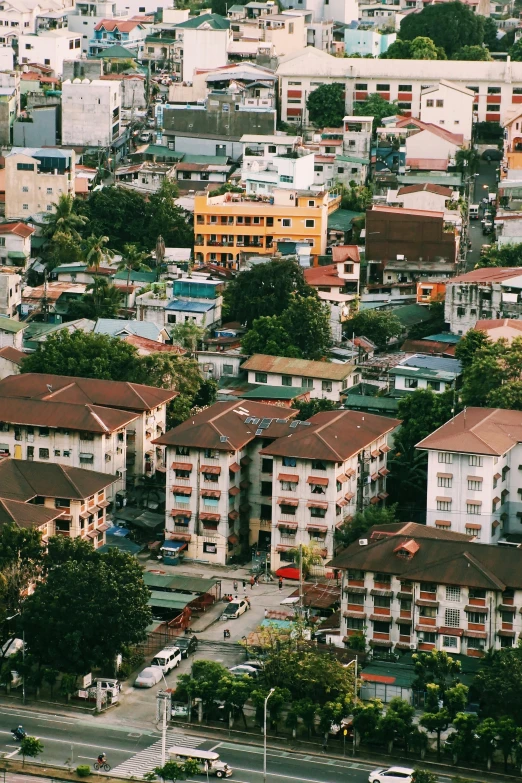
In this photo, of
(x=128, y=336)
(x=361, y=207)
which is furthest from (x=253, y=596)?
(x=361, y=207)

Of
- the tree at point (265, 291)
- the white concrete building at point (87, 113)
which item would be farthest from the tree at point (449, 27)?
the tree at point (265, 291)

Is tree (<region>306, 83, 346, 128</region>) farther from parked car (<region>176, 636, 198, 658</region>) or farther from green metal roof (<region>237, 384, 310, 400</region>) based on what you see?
parked car (<region>176, 636, 198, 658</region>)

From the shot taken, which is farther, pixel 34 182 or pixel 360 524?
pixel 34 182

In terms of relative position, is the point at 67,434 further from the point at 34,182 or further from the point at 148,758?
the point at 34,182

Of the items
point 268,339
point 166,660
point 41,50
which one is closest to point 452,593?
point 166,660

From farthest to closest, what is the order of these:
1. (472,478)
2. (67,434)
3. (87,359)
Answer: (87,359), (67,434), (472,478)
